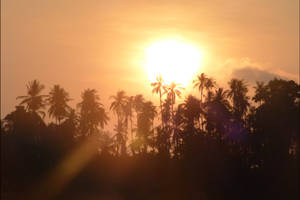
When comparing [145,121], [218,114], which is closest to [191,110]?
[218,114]

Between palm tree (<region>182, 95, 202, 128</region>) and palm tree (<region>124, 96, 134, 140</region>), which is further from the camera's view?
palm tree (<region>124, 96, 134, 140</region>)

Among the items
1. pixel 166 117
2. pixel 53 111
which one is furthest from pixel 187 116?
pixel 53 111

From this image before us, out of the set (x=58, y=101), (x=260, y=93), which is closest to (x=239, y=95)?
(x=260, y=93)

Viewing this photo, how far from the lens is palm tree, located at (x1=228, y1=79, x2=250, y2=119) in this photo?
88.5 metres

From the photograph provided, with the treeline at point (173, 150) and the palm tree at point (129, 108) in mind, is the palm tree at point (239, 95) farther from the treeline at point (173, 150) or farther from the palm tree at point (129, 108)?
the palm tree at point (129, 108)

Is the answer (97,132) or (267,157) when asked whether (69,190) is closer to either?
(97,132)

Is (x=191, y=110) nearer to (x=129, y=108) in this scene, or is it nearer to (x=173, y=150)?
(x=173, y=150)

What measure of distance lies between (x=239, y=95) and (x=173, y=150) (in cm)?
1837

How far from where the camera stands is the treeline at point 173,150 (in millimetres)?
63625

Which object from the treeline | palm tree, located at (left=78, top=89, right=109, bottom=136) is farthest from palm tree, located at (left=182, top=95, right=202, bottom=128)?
palm tree, located at (left=78, top=89, right=109, bottom=136)

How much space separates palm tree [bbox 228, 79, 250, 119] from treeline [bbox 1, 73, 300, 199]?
0.19m

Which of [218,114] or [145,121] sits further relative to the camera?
[145,121]

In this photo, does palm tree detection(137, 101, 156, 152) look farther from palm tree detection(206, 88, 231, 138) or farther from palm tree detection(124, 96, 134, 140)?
palm tree detection(206, 88, 231, 138)

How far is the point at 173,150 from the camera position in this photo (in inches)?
3162
